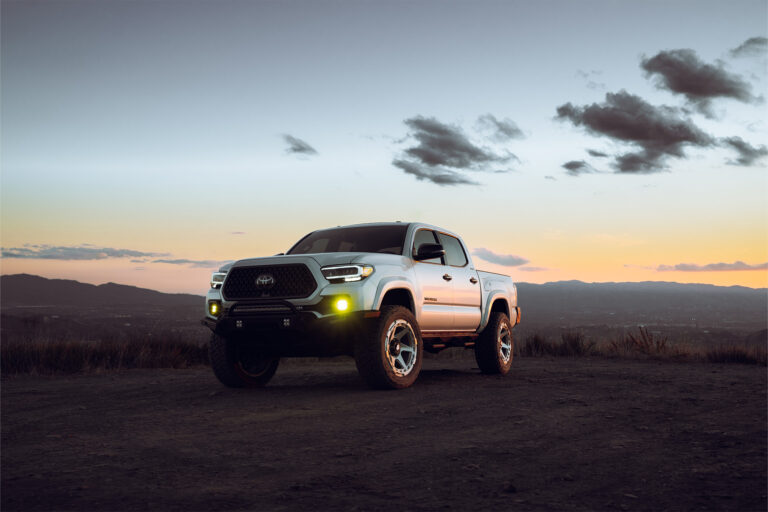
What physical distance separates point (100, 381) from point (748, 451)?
365 inches

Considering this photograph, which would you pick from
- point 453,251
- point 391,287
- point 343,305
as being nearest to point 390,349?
point 391,287

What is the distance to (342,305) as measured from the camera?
815 centimetres

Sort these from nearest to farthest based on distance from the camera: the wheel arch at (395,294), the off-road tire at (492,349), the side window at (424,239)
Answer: the wheel arch at (395,294) < the side window at (424,239) < the off-road tire at (492,349)

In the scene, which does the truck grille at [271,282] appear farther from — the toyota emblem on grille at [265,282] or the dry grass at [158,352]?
the dry grass at [158,352]

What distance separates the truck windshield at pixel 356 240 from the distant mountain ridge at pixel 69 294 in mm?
138955

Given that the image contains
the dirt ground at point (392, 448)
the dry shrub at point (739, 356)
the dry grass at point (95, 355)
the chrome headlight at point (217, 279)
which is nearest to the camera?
the dirt ground at point (392, 448)

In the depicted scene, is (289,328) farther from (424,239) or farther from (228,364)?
(424,239)

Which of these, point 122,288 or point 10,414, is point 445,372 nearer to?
point 10,414

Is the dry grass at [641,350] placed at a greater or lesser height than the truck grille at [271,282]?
lesser

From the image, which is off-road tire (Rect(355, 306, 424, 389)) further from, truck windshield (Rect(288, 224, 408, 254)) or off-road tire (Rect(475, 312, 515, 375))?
off-road tire (Rect(475, 312, 515, 375))

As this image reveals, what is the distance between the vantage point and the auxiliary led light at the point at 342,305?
814 centimetres

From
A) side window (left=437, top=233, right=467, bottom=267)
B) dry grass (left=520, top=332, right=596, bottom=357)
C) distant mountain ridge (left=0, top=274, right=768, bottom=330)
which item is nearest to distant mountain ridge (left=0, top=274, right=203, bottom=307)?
distant mountain ridge (left=0, top=274, right=768, bottom=330)

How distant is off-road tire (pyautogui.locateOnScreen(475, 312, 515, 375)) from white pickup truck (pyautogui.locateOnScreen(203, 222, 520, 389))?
899 millimetres

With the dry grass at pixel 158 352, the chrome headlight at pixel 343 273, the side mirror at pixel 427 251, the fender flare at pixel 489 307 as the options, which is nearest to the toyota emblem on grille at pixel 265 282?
the chrome headlight at pixel 343 273
